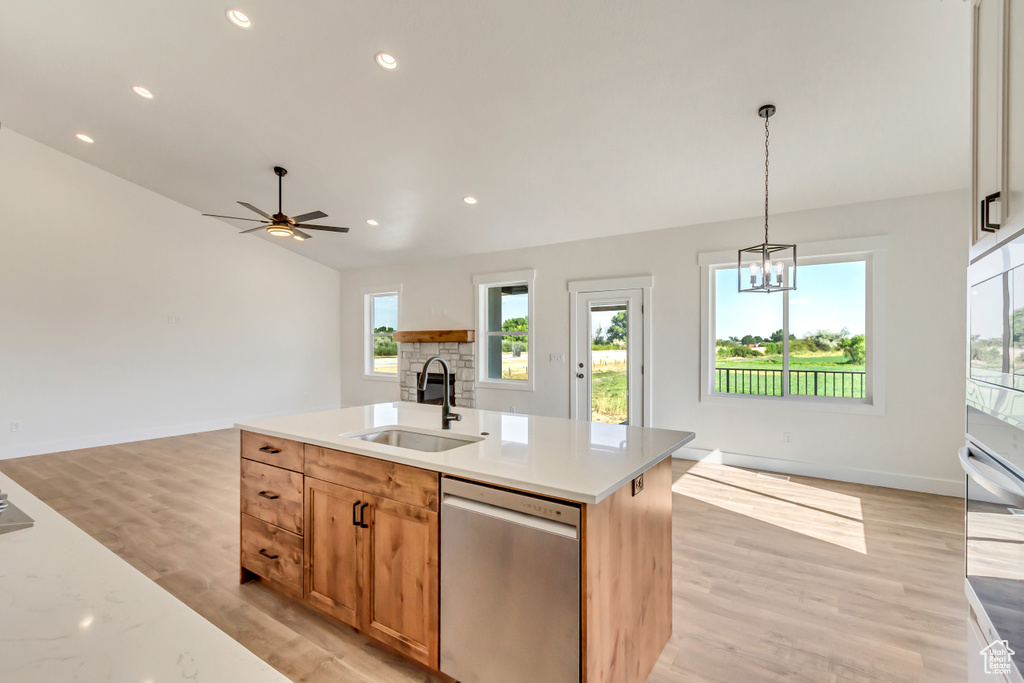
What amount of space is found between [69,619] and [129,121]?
5.43 meters

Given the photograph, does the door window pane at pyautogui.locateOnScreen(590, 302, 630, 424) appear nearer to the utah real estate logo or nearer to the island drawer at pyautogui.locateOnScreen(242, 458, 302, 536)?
the island drawer at pyautogui.locateOnScreen(242, 458, 302, 536)

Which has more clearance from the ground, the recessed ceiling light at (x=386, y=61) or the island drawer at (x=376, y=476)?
the recessed ceiling light at (x=386, y=61)

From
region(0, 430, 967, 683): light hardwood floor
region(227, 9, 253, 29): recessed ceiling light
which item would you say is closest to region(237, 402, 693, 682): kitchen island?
region(0, 430, 967, 683): light hardwood floor

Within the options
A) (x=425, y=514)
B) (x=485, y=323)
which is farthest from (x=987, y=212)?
(x=485, y=323)

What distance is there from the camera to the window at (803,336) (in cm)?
414

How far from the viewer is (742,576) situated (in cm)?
251

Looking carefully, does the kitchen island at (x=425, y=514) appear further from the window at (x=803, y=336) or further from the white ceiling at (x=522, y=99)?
the window at (x=803, y=336)

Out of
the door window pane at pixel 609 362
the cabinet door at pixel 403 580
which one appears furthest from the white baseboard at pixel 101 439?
the cabinet door at pixel 403 580

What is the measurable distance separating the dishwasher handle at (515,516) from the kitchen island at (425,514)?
4 cm

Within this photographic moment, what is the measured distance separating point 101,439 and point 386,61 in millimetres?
5697

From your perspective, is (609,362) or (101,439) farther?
(101,439)

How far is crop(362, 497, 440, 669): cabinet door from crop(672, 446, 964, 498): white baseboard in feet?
12.7

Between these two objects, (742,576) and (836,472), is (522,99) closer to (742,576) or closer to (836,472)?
(742,576)

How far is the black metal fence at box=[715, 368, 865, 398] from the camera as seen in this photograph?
4.22m
